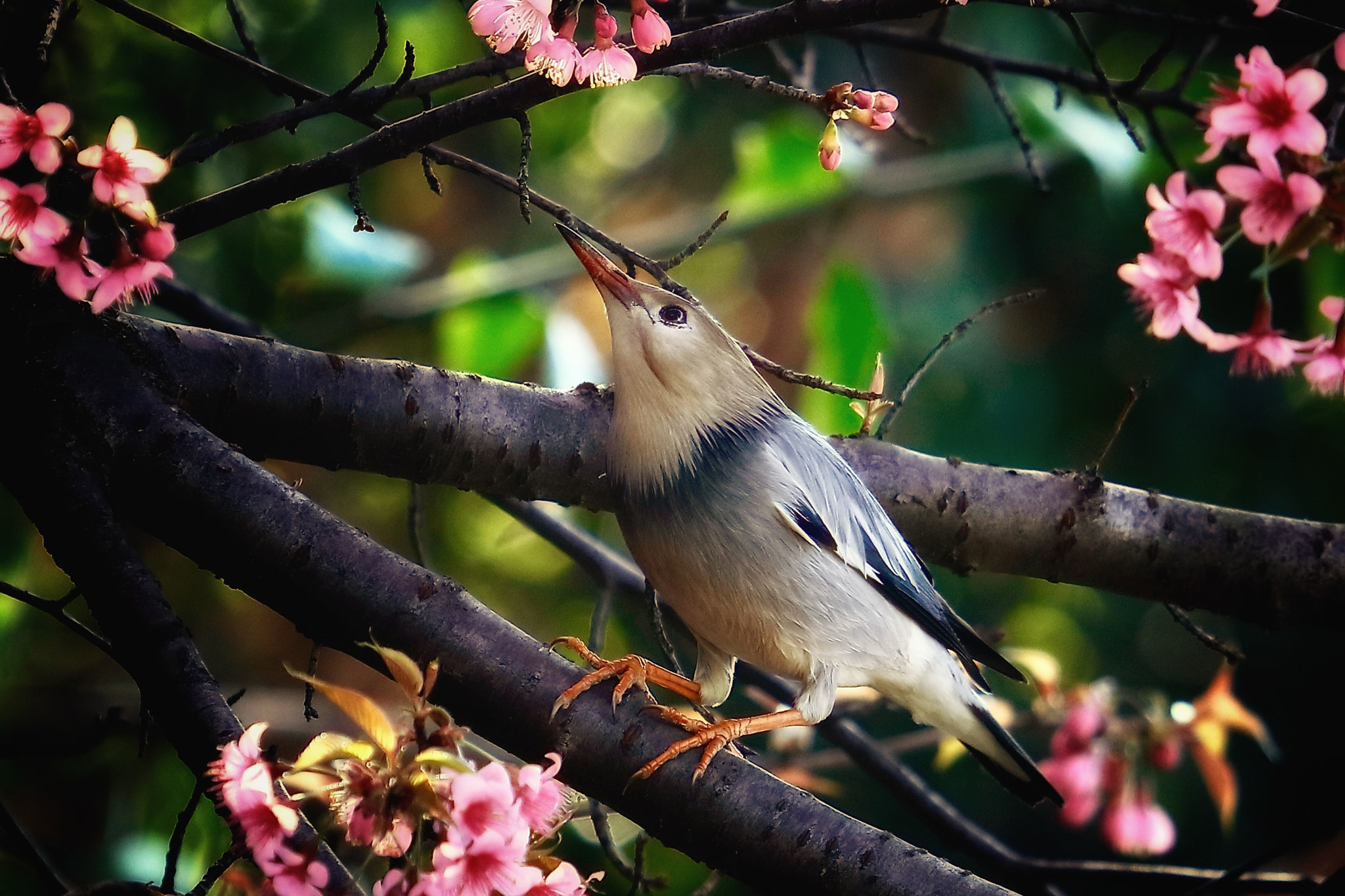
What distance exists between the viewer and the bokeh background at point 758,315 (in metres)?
2.55

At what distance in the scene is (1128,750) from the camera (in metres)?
2.17

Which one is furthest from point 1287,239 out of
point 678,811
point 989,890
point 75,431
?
point 75,431

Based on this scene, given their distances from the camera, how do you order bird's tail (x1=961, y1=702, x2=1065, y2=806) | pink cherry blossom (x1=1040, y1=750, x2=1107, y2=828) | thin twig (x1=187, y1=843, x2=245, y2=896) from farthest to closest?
1. pink cherry blossom (x1=1040, y1=750, x2=1107, y2=828)
2. bird's tail (x1=961, y1=702, x2=1065, y2=806)
3. thin twig (x1=187, y1=843, x2=245, y2=896)

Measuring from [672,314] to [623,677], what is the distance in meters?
0.56

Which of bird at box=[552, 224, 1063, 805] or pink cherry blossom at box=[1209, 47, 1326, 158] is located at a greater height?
pink cherry blossom at box=[1209, 47, 1326, 158]

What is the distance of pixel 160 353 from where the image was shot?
4.17ft

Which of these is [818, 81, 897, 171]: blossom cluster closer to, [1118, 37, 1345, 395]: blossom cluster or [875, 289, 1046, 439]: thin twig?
[1118, 37, 1345, 395]: blossom cluster

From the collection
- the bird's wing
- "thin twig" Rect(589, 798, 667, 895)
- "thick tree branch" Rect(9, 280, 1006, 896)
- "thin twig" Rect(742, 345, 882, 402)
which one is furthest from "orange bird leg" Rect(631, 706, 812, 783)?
"thin twig" Rect(742, 345, 882, 402)

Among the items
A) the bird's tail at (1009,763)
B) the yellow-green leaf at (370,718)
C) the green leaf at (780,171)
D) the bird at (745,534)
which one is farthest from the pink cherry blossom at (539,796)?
the green leaf at (780,171)

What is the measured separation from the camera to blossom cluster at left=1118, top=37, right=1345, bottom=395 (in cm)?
88

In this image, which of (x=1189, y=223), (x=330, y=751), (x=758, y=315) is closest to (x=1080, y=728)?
(x=1189, y=223)

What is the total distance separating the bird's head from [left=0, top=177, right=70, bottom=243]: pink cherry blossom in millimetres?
677

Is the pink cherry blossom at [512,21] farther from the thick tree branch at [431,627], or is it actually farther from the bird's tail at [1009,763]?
the bird's tail at [1009,763]

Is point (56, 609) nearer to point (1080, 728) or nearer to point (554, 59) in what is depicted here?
point (554, 59)
